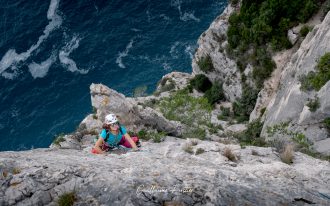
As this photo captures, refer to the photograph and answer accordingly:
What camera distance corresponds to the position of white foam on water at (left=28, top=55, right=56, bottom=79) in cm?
8300

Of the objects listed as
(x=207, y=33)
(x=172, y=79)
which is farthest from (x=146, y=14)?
(x=207, y=33)

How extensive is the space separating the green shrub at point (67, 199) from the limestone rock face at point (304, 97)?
1615 cm

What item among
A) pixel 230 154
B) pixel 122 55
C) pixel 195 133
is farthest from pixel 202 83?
pixel 230 154

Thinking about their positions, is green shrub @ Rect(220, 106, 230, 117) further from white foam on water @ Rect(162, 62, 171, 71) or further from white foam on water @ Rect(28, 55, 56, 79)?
white foam on water @ Rect(28, 55, 56, 79)

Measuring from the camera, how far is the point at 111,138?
71.4 feet

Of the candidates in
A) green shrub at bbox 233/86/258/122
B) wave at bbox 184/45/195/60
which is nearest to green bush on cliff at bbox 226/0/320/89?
green shrub at bbox 233/86/258/122

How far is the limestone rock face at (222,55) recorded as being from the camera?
5303 centimetres

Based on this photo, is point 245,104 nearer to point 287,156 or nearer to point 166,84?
point 166,84

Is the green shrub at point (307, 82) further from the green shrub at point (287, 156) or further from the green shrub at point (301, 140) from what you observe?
the green shrub at point (287, 156)

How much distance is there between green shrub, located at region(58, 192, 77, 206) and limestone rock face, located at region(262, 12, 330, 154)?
1615 cm

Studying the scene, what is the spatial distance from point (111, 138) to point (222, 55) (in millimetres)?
35724

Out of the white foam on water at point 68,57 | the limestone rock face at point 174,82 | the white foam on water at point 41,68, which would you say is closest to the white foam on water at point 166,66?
the limestone rock face at point 174,82

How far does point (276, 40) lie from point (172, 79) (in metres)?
27.1

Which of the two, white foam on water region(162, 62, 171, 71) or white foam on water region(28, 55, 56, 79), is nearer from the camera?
white foam on water region(162, 62, 171, 71)
